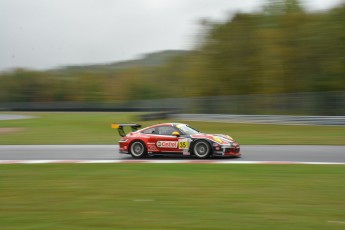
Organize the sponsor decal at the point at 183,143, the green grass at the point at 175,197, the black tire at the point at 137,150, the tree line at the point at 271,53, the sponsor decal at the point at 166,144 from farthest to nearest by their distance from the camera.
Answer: the tree line at the point at 271,53 → the black tire at the point at 137,150 → the sponsor decal at the point at 166,144 → the sponsor decal at the point at 183,143 → the green grass at the point at 175,197

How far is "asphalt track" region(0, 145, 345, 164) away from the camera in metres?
14.3

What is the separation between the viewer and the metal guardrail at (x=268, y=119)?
91.5 ft

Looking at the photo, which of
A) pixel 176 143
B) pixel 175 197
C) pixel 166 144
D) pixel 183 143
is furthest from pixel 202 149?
pixel 175 197

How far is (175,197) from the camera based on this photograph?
8227mm

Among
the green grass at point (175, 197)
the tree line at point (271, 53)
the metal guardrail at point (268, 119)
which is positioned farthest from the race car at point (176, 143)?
the tree line at point (271, 53)

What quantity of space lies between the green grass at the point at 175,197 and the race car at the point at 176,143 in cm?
230

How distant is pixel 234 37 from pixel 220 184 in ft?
109

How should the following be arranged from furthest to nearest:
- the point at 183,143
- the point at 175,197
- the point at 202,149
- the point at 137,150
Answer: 1. the point at 137,150
2. the point at 183,143
3. the point at 202,149
4. the point at 175,197

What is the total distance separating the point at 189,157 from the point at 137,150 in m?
1.69

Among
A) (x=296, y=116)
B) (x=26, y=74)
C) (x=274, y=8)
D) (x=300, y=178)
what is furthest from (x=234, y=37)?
(x=26, y=74)

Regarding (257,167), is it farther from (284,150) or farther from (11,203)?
(11,203)

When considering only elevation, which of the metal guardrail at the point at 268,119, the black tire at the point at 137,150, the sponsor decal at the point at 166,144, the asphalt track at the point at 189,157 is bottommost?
the asphalt track at the point at 189,157

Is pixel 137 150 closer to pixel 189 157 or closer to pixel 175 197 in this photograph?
pixel 189 157

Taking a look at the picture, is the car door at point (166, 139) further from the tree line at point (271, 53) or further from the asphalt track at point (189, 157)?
the tree line at point (271, 53)
